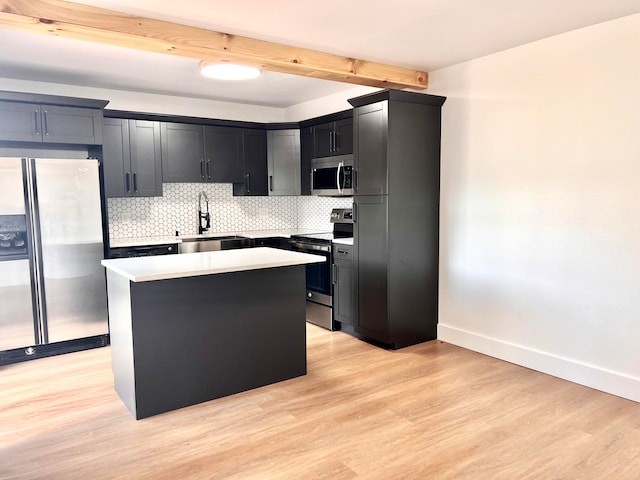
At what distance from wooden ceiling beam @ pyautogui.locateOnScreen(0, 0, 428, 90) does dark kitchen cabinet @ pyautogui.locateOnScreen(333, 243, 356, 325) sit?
5.34ft

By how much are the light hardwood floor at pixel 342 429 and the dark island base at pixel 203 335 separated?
0.32 ft

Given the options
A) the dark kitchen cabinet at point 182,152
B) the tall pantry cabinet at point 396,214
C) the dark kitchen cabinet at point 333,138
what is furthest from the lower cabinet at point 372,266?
the dark kitchen cabinet at point 182,152

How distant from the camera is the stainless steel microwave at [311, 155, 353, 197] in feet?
15.7

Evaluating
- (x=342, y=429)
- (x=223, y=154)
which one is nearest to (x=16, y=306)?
(x=223, y=154)

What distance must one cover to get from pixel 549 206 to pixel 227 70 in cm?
275

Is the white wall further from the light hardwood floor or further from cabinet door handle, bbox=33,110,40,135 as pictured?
cabinet door handle, bbox=33,110,40,135

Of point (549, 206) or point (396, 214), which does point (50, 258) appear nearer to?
point (396, 214)

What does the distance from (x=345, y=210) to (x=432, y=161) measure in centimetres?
124

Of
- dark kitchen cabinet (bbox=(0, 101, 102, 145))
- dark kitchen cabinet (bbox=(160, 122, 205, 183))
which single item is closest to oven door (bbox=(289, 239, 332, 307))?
dark kitchen cabinet (bbox=(160, 122, 205, 183))

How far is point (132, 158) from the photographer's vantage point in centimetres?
488

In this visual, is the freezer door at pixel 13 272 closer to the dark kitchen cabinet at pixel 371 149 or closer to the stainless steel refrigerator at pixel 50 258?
the stainless steel refrigerator at pixel 50 258

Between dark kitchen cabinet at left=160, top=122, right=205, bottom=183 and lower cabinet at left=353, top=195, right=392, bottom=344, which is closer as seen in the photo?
lower cabinet at left=353, top=195, right=392, bottom=344

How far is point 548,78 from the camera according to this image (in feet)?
11.2

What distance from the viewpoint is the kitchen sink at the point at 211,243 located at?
4918 millimetres
